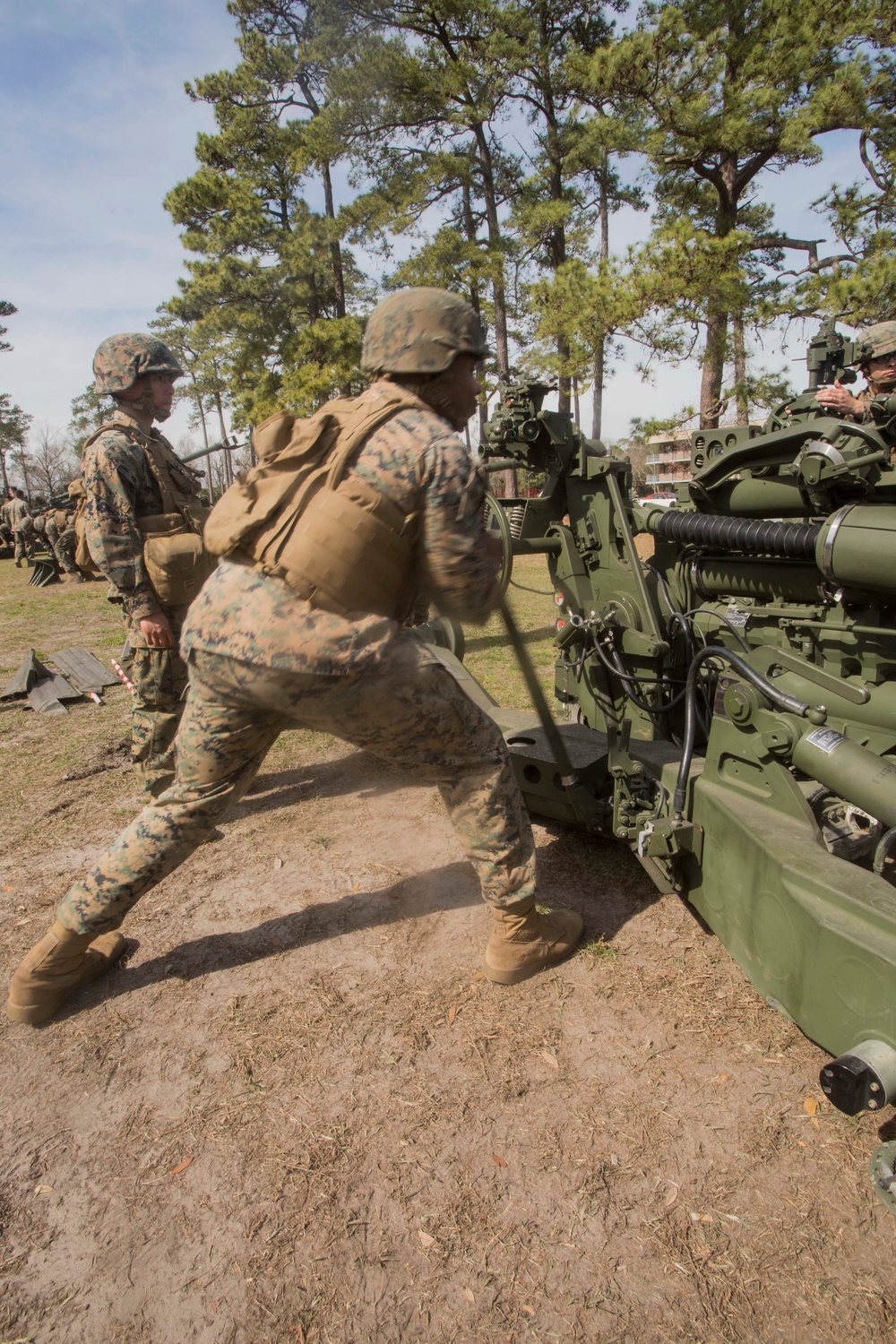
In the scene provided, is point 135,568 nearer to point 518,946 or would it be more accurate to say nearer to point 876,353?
point 518,946

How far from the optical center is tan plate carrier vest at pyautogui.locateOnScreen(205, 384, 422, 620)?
210cm

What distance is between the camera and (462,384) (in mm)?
2414

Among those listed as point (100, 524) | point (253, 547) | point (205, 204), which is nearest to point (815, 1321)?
point (253, 547)

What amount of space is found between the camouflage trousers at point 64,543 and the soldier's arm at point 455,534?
1211cm

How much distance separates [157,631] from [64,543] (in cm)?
1193

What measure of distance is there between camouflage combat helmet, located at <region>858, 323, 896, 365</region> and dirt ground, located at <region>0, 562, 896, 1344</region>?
3116mm

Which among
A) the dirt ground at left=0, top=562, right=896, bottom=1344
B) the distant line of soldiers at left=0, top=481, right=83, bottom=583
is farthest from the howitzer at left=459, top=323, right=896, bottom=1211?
the distant line of soldiers at left=0, top=481, right=83, bottom=583

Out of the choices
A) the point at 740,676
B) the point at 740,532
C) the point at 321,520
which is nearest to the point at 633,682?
the point at 740,532

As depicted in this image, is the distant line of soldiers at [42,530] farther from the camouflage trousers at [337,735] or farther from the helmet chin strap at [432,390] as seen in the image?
the helmet chin strap at [432,390]

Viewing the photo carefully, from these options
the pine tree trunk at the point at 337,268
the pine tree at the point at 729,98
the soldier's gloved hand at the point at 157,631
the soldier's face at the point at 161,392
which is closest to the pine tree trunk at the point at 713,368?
the pine tree at the point at 729,98

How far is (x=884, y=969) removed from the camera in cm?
182

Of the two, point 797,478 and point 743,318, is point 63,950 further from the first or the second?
point 743,318

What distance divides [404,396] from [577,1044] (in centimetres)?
196

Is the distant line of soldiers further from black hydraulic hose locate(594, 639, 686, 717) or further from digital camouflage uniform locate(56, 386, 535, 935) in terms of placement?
digital camouflage uniform locate(56, 386, 535, 935)
